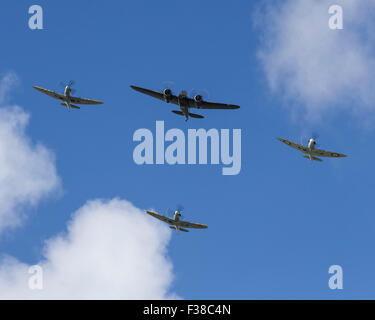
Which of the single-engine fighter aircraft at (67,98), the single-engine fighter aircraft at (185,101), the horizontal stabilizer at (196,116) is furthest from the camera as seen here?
the single-engine fighter aircraft at (67,98)

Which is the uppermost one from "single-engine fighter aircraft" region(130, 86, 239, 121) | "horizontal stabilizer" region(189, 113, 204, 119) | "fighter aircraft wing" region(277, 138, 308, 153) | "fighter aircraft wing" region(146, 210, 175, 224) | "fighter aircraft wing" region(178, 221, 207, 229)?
"single-engine fighter aircraft" region(130, 86, 239, 121)

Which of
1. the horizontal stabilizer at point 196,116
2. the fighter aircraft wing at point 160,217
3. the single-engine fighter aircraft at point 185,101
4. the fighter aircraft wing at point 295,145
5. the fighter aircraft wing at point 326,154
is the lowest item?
the fighter aircraft wing at point 160,217

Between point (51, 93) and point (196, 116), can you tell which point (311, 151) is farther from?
point (51, 93)

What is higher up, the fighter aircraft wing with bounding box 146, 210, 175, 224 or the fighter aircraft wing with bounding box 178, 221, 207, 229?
the fighter aircraft wing with bounding box 146, 210, 175, 224

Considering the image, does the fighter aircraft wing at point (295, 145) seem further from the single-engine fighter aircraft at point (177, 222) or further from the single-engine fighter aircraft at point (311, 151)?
the single-engine fighter aircraft at point (177, 222)

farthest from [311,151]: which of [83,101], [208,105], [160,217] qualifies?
[83,101]

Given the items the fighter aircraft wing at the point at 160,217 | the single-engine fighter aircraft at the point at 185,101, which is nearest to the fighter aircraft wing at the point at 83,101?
the single-engine fighter aircraft at the point at 185,101

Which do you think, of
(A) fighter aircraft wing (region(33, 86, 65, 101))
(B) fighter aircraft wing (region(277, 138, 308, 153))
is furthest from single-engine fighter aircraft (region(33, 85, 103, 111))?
(B) fighter aircraft wing (region(277, 138, 308, 153))

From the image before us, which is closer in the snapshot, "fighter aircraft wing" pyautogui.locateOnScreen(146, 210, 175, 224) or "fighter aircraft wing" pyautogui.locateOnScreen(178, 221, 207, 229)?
"fighter aircraft wing" pyautogui.locateOnScreen(146, 210, 175, 224)

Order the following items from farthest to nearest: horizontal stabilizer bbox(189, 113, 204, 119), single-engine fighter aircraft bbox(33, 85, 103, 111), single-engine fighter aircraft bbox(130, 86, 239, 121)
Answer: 1. single-engine fighter aircraft bbox(33, 85, 103, 111)
2. horizontal stabilizer bbox(189, 113, 204, 119)
3. single-engine fighter aircraft bbox(130, 86, 239, 121)

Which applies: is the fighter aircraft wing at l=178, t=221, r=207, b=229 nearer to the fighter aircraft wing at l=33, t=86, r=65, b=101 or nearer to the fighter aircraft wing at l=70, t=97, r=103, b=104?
the fighter aircraft wing at l=70, t=97, r=103, b=104

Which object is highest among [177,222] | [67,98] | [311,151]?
[67,98]
